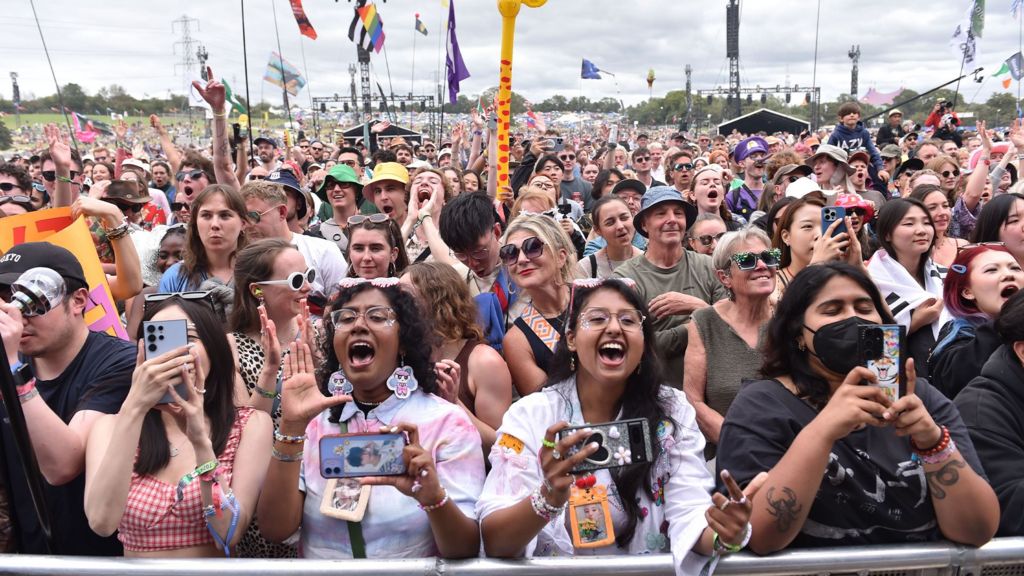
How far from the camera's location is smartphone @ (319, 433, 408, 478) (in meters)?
2.00

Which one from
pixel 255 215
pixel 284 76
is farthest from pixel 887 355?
pixel 284 76

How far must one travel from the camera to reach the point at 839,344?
2.24 meters

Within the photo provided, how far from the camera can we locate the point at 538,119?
14.2 metres

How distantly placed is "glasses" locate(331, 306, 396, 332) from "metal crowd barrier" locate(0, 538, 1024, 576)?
0.86m

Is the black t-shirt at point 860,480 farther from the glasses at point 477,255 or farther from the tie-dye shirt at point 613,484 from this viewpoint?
the glasses at point 477,255

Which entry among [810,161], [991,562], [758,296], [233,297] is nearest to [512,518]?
[991,562]

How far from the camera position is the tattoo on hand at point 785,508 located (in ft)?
6.53

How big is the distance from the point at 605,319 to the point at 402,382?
28.1 inches

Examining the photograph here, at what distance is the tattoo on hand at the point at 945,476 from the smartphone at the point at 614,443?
785 millimetres

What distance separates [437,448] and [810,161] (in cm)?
551

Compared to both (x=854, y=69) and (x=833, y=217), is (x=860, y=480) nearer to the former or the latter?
(x=833, y=217)

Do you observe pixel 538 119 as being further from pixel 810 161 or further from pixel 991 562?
pixel 991 562

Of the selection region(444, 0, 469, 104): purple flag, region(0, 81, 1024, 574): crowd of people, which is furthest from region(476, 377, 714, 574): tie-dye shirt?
region(444, 0, 469, 104): purple flag

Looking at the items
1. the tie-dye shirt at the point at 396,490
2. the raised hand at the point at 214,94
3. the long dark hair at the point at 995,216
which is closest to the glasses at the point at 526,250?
the tie-dye shirt at the point at 396,490
